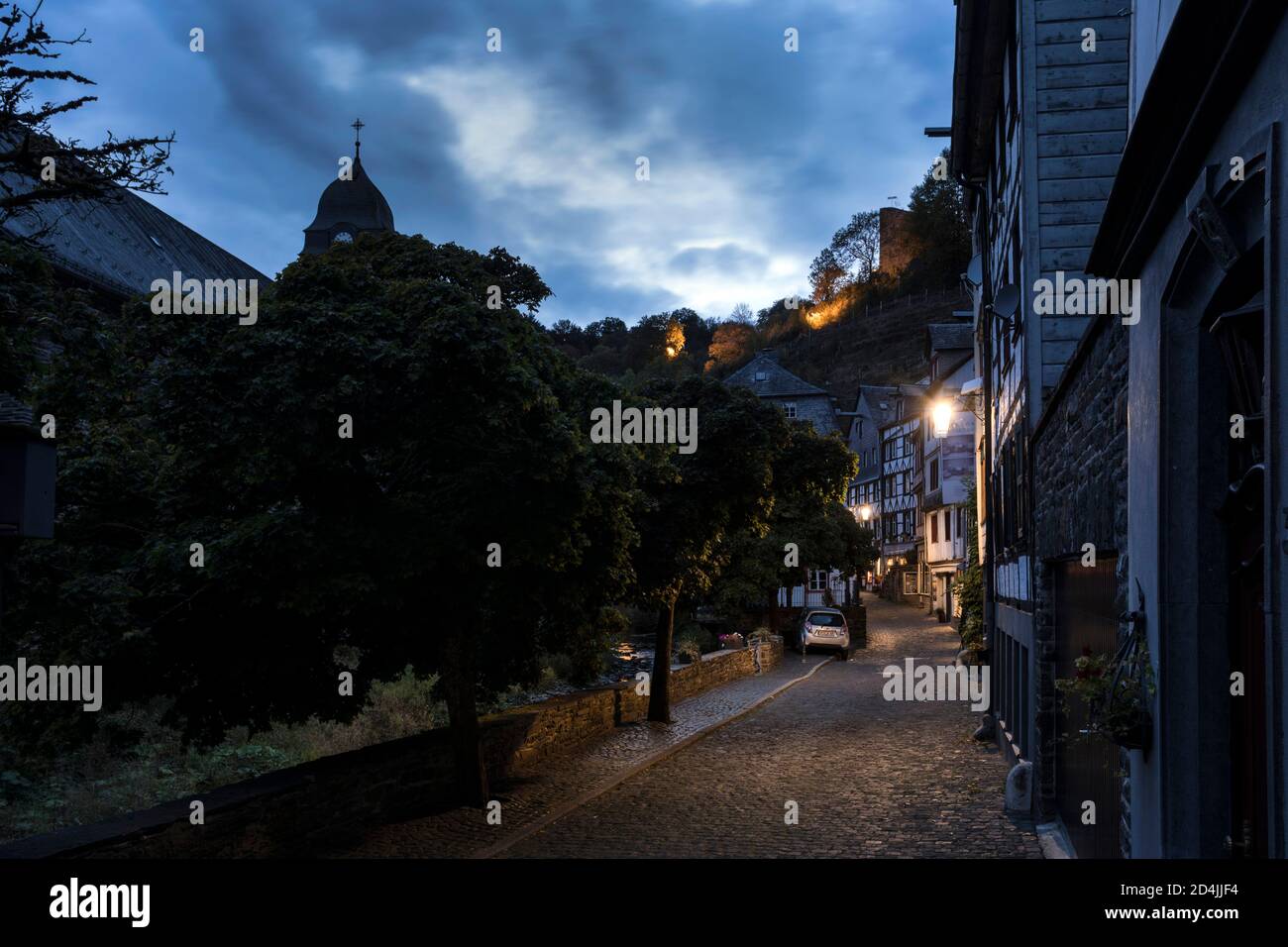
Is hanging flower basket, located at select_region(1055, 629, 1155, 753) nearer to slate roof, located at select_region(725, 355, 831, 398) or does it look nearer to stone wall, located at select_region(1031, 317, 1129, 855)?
stone wall, located at select_region(1031, 317, 1129, 855)

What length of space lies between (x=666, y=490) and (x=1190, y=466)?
1305 centimetres

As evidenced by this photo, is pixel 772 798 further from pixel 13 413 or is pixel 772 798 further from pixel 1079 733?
pixel 13 413

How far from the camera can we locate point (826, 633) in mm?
40156

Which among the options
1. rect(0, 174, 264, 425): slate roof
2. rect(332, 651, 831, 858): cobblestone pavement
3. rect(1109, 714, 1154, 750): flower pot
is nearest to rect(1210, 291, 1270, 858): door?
rect(1109, 714, 1154, 750): flower pot

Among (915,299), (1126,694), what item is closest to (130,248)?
(1126,694)

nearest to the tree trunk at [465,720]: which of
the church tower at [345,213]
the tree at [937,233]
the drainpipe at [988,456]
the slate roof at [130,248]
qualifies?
the drainpipe at [988,456]

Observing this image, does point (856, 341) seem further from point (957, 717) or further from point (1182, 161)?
point (1182, 161)

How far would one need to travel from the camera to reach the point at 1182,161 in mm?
4910

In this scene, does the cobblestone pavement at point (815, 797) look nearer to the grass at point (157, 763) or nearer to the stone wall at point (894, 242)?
the grass at point (157, 763)

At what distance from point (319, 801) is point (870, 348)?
10743cm

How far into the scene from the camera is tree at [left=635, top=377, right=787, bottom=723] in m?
17.6

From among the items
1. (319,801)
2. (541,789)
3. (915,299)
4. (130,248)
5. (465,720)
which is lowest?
(541,789)

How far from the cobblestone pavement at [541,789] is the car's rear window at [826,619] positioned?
54.2 feet
